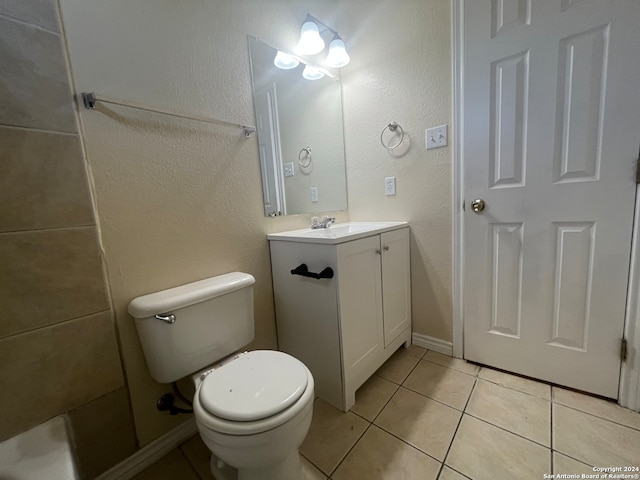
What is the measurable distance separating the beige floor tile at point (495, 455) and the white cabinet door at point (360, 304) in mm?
447

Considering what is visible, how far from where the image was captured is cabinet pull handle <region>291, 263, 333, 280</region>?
1.07 metres

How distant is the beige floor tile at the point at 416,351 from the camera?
5.20 feet

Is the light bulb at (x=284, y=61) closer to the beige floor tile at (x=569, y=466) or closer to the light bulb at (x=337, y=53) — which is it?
the light bulb at (x=337, y=53)

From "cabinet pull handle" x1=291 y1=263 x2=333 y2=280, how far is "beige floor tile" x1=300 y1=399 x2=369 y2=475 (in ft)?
2.09

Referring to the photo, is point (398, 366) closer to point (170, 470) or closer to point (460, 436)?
point (460, 436)

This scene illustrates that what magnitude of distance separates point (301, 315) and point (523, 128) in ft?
4.38

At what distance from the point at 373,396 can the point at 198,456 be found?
0.79 metres

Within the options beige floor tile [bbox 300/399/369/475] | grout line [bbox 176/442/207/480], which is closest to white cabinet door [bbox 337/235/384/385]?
beige floor tile [bbox 300/399/369/475]

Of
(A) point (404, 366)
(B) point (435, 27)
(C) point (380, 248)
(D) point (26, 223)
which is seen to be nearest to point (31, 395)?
(D) point (26, 223)

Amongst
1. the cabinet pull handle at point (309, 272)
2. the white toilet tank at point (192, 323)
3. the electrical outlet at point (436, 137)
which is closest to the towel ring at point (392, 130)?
the electrical outlet at point (436, 137)

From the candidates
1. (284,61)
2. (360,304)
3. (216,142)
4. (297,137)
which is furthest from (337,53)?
(360,304)

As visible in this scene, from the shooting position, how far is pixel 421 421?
3.64 feet

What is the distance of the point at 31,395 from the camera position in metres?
0.78

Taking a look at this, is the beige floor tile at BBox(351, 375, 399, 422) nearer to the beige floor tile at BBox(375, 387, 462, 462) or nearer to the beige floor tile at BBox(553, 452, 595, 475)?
the beige floor tile at BBox(375, 387, 462, 462)
